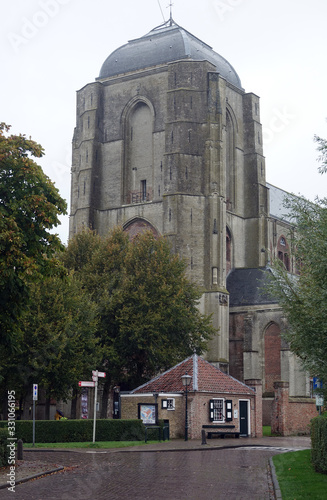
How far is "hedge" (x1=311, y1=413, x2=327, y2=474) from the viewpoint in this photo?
722 inches

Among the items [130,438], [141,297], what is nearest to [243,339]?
[141,297]

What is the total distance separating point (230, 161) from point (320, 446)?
5015cm

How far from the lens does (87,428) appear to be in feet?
108

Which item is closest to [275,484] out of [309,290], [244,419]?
[309,290]

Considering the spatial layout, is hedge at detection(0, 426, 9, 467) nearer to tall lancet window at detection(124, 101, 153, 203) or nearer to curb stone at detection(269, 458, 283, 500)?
Answer: curb stone at detection(269, 458, 283, 500)

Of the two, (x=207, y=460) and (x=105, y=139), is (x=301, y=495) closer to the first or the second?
(x=207, y=460)

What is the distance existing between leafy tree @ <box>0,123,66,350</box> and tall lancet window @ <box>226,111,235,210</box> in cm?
4479

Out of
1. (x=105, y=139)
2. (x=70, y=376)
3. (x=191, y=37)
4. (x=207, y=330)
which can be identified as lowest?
(x=70, y=376)

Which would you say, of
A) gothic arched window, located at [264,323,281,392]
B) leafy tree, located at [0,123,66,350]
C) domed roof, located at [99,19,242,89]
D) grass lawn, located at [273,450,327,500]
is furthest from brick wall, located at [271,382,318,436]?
domed roof, located at [99,19,242,89]

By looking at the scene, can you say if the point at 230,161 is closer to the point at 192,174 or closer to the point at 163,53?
the point at 192,174

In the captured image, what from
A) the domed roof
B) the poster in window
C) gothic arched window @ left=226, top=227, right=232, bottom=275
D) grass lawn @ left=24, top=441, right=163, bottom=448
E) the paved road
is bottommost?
grass lawn @ left=24, top=441, right=163, bottom=448

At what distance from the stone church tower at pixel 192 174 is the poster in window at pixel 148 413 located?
70.0 ft

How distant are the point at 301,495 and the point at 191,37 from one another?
57.9m

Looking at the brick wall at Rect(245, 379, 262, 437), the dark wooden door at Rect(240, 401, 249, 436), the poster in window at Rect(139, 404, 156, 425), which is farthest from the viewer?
the brick wall at Rect(245, 379, 262, 437)
